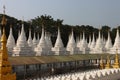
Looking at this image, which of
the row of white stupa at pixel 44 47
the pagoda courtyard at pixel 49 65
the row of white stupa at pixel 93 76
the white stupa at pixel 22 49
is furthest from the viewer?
the row of white stupa at pixel 44 47

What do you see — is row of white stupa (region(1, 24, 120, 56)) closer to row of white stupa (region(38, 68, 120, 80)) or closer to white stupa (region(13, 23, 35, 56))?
white stupa (region(13, 23, 35, 56))

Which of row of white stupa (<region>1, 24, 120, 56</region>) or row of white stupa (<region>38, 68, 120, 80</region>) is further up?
row of white stupa (<region>1, 24, 120, 56</region>)

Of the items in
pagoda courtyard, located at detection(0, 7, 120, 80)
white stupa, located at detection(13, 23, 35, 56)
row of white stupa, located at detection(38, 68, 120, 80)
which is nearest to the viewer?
row of white stupa, located at detection(38, 68, 120, 80)

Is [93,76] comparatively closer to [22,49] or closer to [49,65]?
[49,65]

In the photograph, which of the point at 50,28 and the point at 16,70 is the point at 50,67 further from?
the point at 50,28

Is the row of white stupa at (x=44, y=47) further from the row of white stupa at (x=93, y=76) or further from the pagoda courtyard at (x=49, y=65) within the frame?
the row of white stupa at (x=93, y=76)

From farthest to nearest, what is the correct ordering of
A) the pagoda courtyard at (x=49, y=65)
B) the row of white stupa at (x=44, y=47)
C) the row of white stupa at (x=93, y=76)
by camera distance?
the row of white stupa at (x=44, y=47), the pagoda courtyard at (x=49, y=65), the row of white stupa at (x=93, y=76)

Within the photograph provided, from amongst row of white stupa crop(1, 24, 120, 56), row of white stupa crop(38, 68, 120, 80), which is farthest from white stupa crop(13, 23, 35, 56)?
row of white stupa crop(38, 68, 120, 80)

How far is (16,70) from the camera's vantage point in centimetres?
2959

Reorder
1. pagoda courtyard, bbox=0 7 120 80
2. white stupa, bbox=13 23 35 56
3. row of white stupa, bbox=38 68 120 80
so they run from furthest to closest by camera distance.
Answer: white stupa, bbox=13 23 35 56 → pagoda courtyard, bbox=0 7 120 80 → row of white stupa, bbox=38 68 120 80

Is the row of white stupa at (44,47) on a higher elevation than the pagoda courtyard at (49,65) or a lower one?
higher

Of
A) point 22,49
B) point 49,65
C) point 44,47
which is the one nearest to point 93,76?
point 49,65

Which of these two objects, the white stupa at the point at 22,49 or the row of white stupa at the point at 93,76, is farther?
the white stupa at the point at 22,49

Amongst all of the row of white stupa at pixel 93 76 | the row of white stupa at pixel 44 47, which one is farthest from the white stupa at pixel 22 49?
the row of white stupa at pixel 93 76
